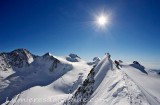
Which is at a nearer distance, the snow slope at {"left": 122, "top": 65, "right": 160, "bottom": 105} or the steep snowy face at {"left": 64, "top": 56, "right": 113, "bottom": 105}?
the snow slope at {"left": 122, "top": 65, "right": 160, "bottom": 105}

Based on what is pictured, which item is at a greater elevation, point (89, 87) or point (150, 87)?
point (89, 87)

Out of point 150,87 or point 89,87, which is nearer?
point 150,87

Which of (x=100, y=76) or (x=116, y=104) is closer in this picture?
(x=116, y=104)

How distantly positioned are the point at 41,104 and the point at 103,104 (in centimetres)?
9117

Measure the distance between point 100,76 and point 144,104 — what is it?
30.3 meters

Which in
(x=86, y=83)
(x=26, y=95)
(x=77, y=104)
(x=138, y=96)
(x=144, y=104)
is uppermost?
(x=26, y=95)

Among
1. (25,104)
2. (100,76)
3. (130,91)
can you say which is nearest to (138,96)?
(130,91)

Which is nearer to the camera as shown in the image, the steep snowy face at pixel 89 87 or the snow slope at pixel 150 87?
the snow slope at pixel 150 87

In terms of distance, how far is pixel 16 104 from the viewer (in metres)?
125

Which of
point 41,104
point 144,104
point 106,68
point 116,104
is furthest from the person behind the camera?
point 41,104

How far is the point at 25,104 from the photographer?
123062mm

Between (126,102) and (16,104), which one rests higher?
(16,104)

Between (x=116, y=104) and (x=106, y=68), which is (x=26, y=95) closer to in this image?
(x=106, y=68)

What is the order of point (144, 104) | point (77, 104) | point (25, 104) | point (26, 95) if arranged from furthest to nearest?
point (26, 95) → point (25, 104) → point (77, 104) → point (144, 104)
